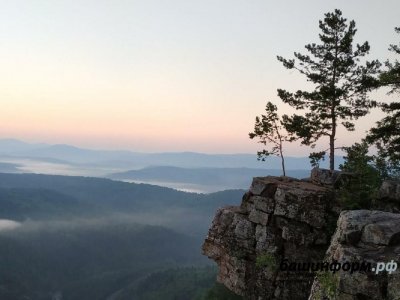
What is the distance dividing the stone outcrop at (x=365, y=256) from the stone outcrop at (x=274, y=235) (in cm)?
1063

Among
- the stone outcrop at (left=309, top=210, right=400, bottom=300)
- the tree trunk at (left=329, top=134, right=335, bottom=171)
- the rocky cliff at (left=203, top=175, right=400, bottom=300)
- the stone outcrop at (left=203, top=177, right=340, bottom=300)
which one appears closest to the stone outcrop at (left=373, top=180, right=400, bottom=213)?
the rocky cliff at (left=203, top=175, right=400, bottom=300)

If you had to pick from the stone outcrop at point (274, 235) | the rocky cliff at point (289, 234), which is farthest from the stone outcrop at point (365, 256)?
the stone outcrop at point (274, 235)

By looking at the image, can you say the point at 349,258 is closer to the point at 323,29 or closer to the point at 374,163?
the point at 374,163

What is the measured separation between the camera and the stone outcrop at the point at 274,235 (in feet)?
108

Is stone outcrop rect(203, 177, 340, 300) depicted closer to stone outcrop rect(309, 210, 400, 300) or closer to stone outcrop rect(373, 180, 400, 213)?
stone outcrop rect(373, 180, 400, 213)

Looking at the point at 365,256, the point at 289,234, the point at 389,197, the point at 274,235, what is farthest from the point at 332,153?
the point at 365,256

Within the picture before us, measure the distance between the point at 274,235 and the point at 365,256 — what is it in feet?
52.7

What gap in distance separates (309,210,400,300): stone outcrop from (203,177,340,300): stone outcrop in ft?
34.9

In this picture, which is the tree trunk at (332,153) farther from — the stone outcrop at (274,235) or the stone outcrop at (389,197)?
the stone outcrop at (389,197)

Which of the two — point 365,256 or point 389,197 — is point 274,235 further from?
point 365,256

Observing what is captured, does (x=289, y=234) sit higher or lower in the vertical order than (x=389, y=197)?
lower

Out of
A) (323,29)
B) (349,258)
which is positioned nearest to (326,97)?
(323,29)

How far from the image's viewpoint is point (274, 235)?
1374 inches

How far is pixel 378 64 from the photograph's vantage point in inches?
1601
